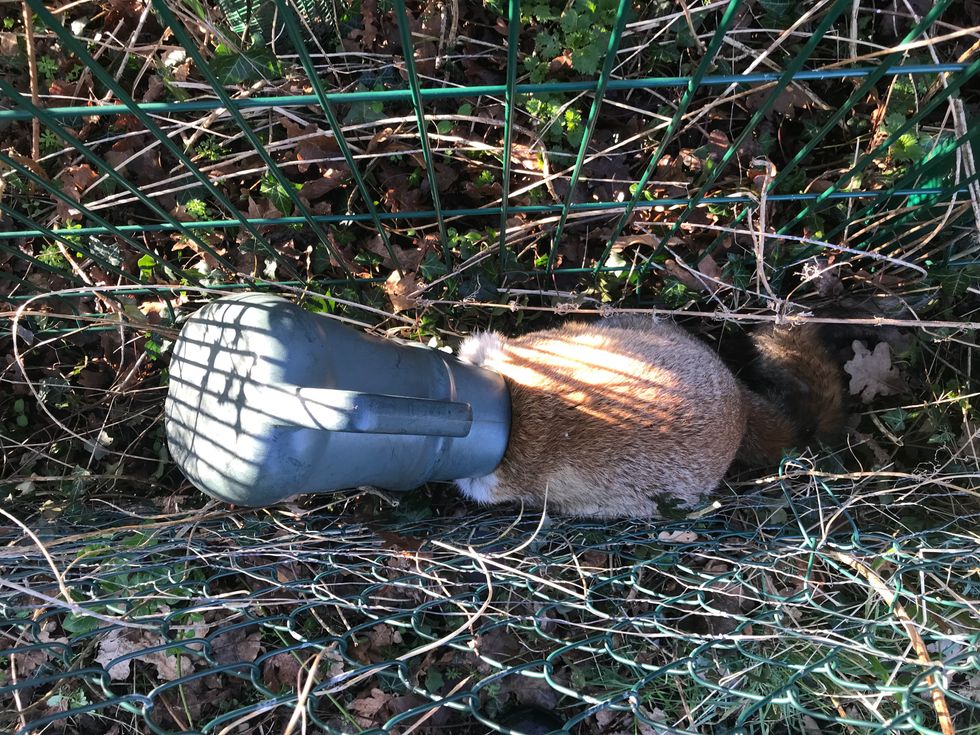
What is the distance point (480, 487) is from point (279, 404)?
156cm

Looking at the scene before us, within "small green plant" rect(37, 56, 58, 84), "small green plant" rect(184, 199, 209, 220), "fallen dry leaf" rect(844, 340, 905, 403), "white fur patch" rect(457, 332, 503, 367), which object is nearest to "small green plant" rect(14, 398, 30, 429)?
"small green plant" rect(184, 199, 209, 220)

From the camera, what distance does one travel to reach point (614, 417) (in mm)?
3236

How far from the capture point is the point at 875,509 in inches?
132

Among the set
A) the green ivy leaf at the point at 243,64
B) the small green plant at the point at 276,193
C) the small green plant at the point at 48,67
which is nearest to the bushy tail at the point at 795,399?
the small green plant at the point at 276,193

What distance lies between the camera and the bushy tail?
351 cm

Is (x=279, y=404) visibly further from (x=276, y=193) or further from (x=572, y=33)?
(x=572, y=33)

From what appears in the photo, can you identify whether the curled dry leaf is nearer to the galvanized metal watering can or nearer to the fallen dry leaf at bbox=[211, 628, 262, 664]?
the galvanized metal watering can

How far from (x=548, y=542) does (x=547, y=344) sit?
1.02 metres

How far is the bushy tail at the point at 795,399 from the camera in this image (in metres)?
3.51

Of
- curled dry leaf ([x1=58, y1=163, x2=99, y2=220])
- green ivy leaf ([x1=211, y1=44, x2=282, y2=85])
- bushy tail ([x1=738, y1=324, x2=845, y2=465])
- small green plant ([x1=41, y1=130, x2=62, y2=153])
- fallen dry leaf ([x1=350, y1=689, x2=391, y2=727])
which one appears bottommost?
fallen dry leaf ([x1=350, y1=689, x2=391, y2=727])

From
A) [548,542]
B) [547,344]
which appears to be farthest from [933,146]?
[548,542]

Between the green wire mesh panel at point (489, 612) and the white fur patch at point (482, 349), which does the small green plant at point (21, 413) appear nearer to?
the green wire mesh panel at point (489, 612)

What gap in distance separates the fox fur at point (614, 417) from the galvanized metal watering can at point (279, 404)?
894 mm

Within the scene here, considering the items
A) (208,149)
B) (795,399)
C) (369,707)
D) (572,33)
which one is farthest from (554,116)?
(369,707)
